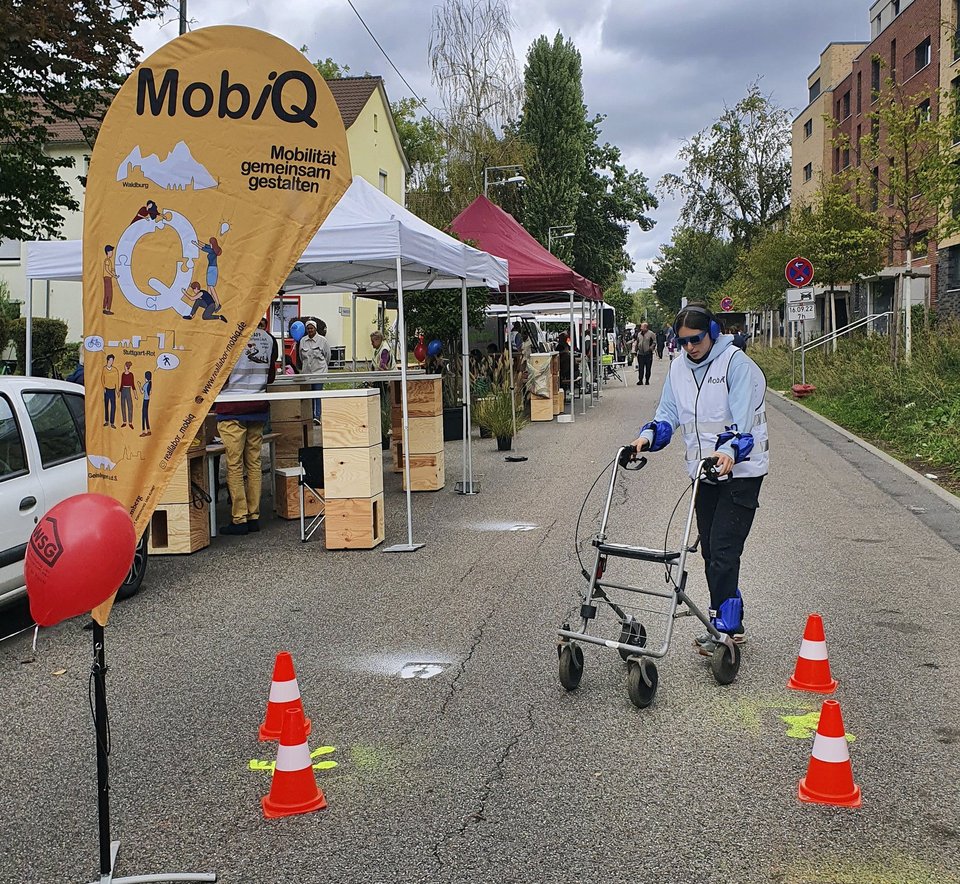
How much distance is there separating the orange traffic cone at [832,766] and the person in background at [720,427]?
1.46 m

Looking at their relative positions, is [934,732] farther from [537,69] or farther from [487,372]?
[537,69]

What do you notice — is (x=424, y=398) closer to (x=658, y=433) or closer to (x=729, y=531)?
(x=658, y=433)

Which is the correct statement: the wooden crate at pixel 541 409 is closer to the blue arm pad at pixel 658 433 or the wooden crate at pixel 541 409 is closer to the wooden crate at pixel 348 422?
the wooden crate at pixel 348 422

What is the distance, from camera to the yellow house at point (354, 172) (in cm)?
3753

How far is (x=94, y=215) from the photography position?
4020mm

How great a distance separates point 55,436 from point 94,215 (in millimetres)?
3720

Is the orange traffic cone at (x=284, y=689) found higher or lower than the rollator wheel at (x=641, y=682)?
higher

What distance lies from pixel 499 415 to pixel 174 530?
8326 millimetres

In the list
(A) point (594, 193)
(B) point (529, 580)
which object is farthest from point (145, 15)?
(A) point (594, 193)

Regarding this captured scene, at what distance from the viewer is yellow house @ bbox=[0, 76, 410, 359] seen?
37.5m

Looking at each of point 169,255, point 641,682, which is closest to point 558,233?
point 641,682

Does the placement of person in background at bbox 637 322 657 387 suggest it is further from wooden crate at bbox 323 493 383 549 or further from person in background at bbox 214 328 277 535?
wooden crate at bbox 323 493 383 549

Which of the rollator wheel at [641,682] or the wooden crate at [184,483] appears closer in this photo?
the rollator wheel at [641,682]

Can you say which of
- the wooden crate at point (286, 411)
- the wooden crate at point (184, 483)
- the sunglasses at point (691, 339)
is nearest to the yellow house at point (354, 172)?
the wooden crate at point (286, 411)
